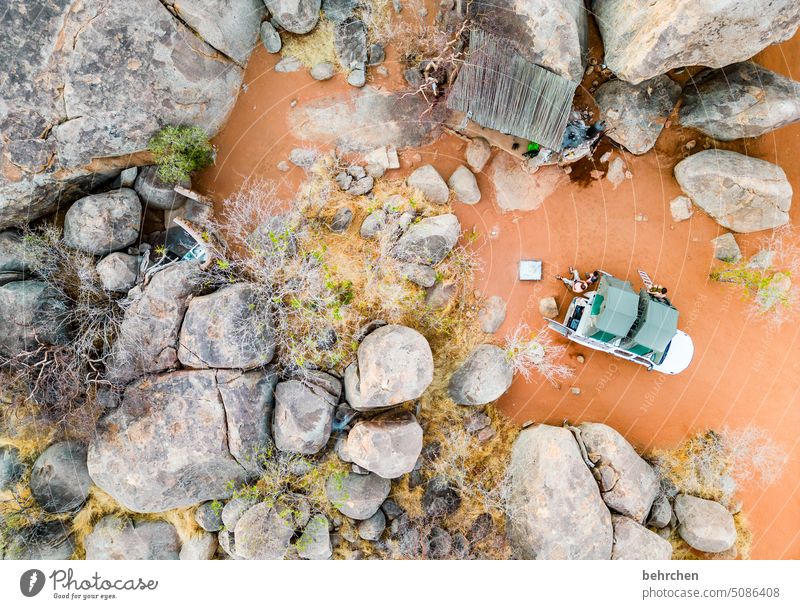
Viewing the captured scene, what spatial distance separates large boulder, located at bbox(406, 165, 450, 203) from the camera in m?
11.6

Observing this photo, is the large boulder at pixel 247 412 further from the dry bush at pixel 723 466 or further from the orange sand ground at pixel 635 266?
the dry bush at pixel 723 466

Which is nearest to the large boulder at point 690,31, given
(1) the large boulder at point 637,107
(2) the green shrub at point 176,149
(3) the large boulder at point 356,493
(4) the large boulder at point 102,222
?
(1) the large boulder at point 637,107

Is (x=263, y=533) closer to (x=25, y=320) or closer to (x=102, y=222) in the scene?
(x=25, y=320)

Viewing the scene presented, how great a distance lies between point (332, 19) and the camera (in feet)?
37.4

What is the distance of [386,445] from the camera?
10.2m

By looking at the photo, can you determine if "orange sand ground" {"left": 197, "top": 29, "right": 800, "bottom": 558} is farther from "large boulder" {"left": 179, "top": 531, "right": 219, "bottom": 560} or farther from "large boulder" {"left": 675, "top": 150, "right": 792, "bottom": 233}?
"large boulder" {"left": 179, "top": 531, "right": 219, "bottom": 560}

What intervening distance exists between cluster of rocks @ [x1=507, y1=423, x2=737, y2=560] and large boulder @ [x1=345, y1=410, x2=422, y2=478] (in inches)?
109

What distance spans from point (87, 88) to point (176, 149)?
2.11m

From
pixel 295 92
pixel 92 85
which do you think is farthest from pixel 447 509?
pixel 92 85

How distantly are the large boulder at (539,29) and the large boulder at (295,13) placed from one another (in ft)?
12.1

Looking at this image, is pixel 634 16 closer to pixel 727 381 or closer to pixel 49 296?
pixel 727 381
